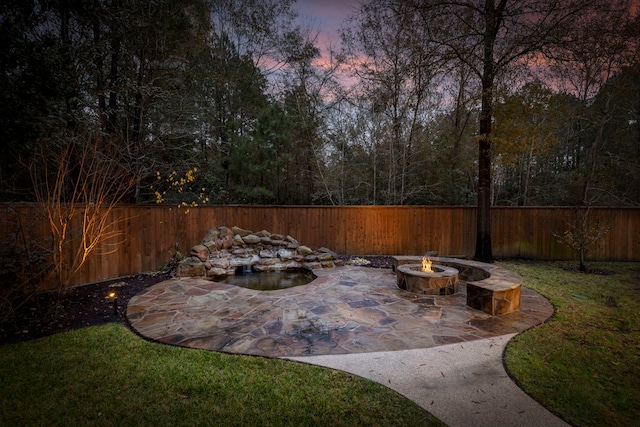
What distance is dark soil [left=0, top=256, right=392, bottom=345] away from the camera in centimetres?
363

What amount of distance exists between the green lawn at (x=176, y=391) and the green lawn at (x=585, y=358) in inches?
45.1

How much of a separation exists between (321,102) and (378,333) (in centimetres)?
962

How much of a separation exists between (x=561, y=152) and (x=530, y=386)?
13.7 meters

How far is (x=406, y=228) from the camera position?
913 cm

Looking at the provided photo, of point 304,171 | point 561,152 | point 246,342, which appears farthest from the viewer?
point 561,152

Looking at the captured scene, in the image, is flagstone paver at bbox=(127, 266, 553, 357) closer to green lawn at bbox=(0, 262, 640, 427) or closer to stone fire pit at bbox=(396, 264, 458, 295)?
stone fire pit at bbox=(396, 264, 458, 295)

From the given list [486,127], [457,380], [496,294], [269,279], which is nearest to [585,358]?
[496,294]

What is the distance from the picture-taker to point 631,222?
8.42 meters

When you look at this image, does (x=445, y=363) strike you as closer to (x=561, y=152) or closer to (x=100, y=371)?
(x=100, y=371)

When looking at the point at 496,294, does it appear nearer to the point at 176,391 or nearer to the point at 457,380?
the point at 457,380

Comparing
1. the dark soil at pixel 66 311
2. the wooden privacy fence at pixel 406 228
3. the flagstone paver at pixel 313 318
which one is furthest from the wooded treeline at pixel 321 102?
the flagstone paver at pixel 313 318

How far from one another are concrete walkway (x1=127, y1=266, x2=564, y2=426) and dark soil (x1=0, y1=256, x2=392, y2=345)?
0.96ft

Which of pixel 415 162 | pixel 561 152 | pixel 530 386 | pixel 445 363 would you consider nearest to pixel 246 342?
pixel 445 363

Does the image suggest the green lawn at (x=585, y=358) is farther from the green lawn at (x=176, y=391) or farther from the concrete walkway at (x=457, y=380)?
the green lawn at (x=176, y=391)
